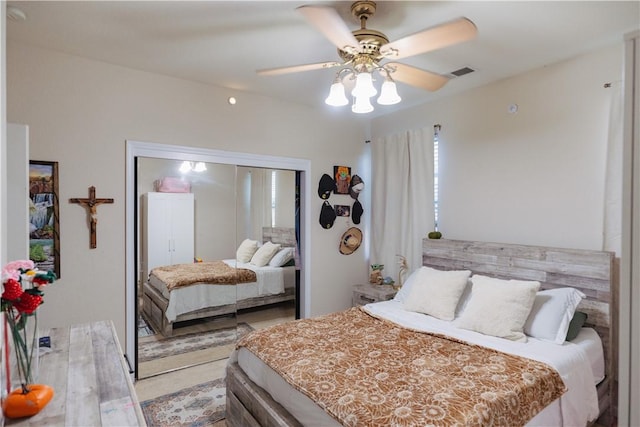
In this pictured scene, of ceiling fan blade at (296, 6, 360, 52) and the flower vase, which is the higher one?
ceiling fan blade at (296, 6, 360, 52)

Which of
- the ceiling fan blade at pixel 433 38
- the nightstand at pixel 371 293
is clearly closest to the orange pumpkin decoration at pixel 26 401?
the ceiling fan blade at pixel 433 38

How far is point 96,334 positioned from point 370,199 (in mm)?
3182

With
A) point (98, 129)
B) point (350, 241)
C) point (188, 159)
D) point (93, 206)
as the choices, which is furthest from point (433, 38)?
point (350, 241)

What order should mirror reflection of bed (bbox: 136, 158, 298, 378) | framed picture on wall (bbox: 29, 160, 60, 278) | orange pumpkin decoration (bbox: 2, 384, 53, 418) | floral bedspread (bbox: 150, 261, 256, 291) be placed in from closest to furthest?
orange pumpkin decoration (bbox: 2, 384, 53, 418) → framed picture on wall (bbox: 29, 160, 60, 278) → mirror reflection of bed (bbox: 136, 158, 298, 378) → floral bedspread (bbox: 150, 261, 256, 291)

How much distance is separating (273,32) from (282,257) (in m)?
2.31

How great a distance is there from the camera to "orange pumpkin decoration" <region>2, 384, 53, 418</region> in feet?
3.61

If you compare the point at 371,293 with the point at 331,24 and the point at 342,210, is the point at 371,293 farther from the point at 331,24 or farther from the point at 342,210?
the point at 331,24

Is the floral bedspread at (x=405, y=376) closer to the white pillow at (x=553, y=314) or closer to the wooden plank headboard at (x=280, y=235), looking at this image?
the white pillow at (x=553, y=314)

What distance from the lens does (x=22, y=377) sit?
119 cm

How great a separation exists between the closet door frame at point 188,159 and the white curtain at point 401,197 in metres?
0.88

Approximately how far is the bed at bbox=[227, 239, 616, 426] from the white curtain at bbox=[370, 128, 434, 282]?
0.67 metres

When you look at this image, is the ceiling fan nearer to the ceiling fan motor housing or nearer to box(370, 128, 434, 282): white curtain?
the ceiling fan motor housing

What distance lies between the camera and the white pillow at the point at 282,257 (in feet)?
12.4

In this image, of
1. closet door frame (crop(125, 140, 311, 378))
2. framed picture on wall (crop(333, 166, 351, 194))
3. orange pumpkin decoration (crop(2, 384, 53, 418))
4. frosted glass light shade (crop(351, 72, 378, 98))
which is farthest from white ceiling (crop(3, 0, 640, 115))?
orange pumpkin decoration (crop(2, 384, 53, 418))
